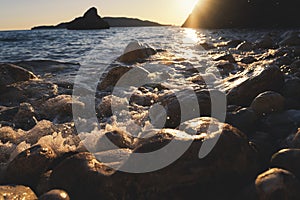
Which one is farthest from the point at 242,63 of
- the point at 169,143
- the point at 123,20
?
the point at 123,20

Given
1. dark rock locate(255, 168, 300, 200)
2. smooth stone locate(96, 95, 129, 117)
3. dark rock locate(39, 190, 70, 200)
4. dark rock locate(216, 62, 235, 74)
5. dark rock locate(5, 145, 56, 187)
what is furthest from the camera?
Answer: dark rock locate(216, 62, 235, 74)

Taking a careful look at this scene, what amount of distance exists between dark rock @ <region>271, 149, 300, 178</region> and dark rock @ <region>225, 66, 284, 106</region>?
176cm

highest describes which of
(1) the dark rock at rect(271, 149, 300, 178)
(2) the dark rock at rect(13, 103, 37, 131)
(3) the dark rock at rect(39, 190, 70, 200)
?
(1) the dark rock at rect(271, 149, 300, 178)

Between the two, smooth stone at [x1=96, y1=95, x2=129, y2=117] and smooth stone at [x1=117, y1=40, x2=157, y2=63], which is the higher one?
smooth stone at [x1=117, y1=40, x2=157, y2=63]

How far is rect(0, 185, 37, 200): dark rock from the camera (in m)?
2.30

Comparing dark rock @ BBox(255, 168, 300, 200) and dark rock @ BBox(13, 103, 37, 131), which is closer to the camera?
dark rock @ BBox(255, 168, 300, 200)

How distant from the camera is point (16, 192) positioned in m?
2.37

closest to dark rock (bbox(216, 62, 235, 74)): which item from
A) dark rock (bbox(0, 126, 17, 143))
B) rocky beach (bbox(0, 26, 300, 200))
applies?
rocky beach (bbox(0, 26, 300, 200))

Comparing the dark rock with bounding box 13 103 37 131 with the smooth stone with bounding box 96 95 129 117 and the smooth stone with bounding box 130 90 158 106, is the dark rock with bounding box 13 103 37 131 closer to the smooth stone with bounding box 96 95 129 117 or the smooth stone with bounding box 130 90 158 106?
the smooth stone with bounding box 96 95 129 117

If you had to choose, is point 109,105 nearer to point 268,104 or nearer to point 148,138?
point 148,138

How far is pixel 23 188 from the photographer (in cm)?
244

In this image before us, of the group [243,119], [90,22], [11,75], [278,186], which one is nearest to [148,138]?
[278,186]

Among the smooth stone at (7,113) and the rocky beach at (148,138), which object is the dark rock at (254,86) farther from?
the smooth stone at (7,113)

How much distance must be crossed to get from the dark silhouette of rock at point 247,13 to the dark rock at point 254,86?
2822 centimetres
